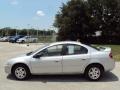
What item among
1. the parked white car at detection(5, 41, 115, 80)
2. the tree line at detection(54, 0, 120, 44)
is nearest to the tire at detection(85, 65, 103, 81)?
the parked white car at detection(5, 41, 115, 80)

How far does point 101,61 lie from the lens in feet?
37.5

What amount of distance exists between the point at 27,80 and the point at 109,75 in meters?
3.41

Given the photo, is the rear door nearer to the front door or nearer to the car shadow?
the front door

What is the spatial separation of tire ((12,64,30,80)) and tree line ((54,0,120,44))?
40.4m

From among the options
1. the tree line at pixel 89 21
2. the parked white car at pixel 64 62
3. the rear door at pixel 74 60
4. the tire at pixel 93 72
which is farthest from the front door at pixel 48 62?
the tree line at pixel 89 21

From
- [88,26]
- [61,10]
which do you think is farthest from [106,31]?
[61,10]

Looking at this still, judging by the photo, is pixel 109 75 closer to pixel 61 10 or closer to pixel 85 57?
pixel 85 57

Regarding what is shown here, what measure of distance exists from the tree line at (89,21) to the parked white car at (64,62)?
40.3 metres

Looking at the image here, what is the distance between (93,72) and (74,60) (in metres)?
0.85

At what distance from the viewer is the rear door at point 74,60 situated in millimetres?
11352

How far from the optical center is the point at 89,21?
53125 mm
